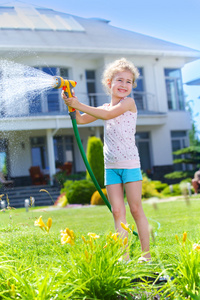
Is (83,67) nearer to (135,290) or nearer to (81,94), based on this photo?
(81,94)

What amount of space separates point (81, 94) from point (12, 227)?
1212cm

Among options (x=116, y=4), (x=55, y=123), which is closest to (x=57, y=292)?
(x=116, y=4)

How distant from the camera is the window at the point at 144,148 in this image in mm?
17688

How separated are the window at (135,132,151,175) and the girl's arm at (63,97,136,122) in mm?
14689

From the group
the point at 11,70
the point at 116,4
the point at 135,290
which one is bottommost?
the point at 135,290

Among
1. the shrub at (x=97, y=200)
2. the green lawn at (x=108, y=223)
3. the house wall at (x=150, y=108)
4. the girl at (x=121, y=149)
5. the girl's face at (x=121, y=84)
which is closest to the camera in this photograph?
the girl at (x=121, y=149)

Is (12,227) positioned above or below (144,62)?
below

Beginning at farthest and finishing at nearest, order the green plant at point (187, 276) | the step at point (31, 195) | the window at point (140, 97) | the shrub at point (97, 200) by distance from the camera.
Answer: the window at point (140, 97) → the step at point (31, 195) → the shrub at point (97, 200) → the green plant at point (187, 276)

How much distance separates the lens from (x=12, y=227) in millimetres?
3875

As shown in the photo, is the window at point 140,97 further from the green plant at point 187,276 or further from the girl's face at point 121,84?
the green plant at point 187,276

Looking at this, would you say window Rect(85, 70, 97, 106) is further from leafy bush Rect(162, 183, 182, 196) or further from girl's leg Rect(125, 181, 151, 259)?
girl's leg Rect(125, 181, 151, 259)

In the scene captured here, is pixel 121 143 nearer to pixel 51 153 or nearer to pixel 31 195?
pixel 31 195

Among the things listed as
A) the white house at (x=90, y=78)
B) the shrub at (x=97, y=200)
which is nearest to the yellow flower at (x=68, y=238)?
the shrub at (x=97, y=200)

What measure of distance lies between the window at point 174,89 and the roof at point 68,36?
3.20ft
